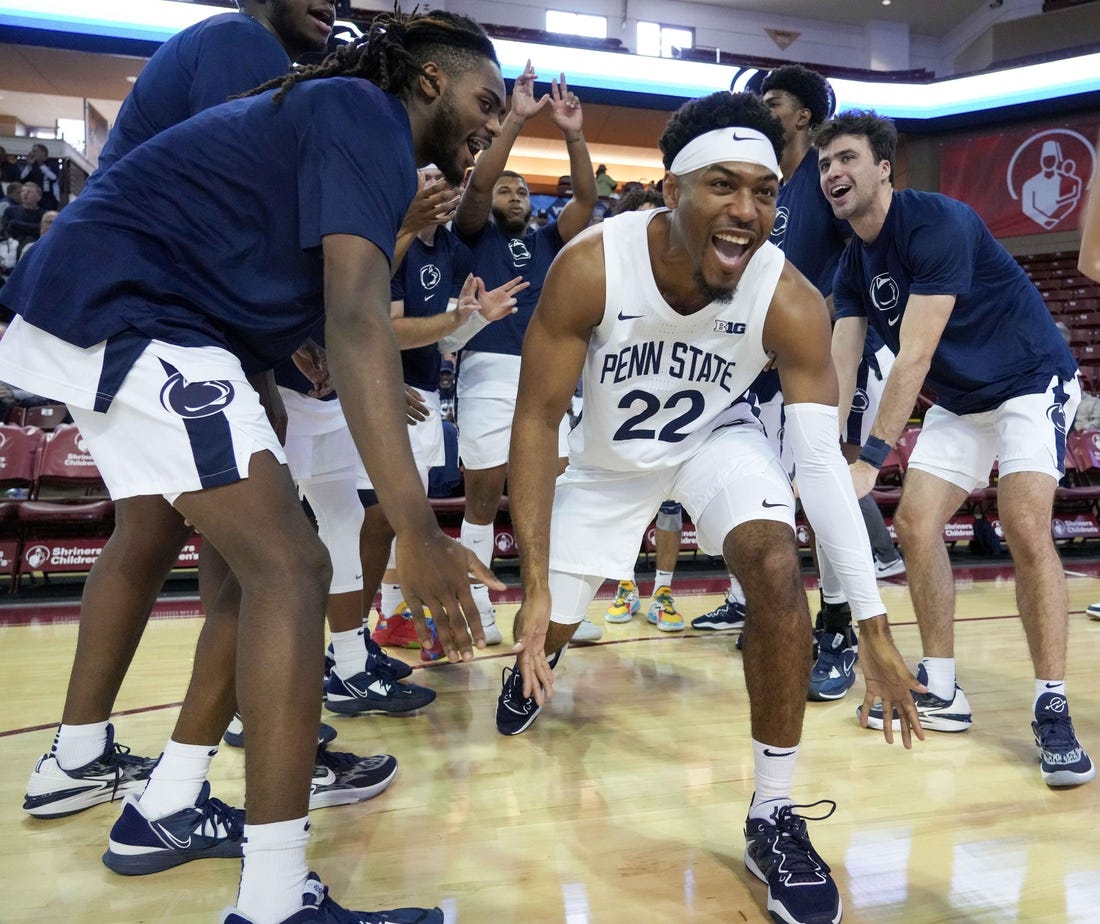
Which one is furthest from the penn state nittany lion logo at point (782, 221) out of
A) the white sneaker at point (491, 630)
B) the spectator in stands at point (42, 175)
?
the spectator in stands at point (42, 175)

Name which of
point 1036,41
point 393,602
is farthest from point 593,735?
point 1036,41

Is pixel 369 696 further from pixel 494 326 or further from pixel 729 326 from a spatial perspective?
pixel 494 326

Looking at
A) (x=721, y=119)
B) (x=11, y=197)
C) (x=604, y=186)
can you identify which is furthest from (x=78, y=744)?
(x=604, y=186)

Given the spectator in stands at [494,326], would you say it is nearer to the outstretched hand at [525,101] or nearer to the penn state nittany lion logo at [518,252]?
the penn state nittany lion logo at [518,252]

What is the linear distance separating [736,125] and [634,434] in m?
0.85

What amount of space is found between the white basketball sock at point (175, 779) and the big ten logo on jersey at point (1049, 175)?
17.0 m

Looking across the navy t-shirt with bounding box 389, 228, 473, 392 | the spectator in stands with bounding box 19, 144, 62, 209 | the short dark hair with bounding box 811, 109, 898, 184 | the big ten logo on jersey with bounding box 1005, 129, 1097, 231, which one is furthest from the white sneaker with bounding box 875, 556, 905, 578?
the big ten logo on jersey with bounding box 1005, 129, 1097, 231

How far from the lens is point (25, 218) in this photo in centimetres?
993

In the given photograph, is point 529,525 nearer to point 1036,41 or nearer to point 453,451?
point 453,451

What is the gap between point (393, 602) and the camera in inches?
163

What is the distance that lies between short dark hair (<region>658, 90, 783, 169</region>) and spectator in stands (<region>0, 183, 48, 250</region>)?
373 inches

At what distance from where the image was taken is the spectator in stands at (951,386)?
2760 millimetres

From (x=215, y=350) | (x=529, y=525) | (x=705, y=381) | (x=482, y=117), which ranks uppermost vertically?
(x=482, y=117)

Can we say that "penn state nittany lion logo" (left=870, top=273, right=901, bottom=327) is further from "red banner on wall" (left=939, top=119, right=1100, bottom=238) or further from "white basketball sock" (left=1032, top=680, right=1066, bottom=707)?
"red banner on wall" (left=939, top=119, right=1100, bottom=238)
